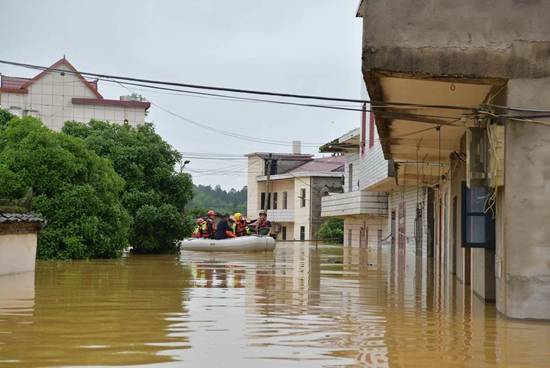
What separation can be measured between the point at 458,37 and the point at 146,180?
79.8ft

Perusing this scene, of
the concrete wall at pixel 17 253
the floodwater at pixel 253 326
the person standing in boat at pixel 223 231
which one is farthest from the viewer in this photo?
the person standing in boat at pixel 223 231

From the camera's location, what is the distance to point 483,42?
12.0m

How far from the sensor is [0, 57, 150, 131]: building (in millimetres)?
51812

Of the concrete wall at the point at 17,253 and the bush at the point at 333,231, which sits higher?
the bush at the point at 333,231

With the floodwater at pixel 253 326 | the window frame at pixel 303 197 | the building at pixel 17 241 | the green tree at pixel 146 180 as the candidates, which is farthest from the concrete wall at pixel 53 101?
the floodwater at pixel 253 326

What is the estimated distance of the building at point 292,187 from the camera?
66438 millimetres

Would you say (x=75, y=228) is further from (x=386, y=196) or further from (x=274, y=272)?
(x=386, y=196)

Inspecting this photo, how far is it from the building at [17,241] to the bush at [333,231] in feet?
138

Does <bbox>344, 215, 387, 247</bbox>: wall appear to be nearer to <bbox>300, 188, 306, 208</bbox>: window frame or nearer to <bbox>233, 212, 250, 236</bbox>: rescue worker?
<bbox>233, 212, 250, 236</bbox>: rescue worker

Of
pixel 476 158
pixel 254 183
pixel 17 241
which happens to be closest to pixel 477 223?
pixel 476 158

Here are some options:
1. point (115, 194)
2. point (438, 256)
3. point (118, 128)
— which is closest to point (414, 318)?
point (438, 256)

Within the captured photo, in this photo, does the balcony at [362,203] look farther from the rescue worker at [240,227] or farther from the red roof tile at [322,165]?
the red roof tile at [322,165]

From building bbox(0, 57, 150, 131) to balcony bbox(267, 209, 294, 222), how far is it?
19550 mm

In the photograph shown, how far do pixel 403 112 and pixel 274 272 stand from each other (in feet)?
25.9
